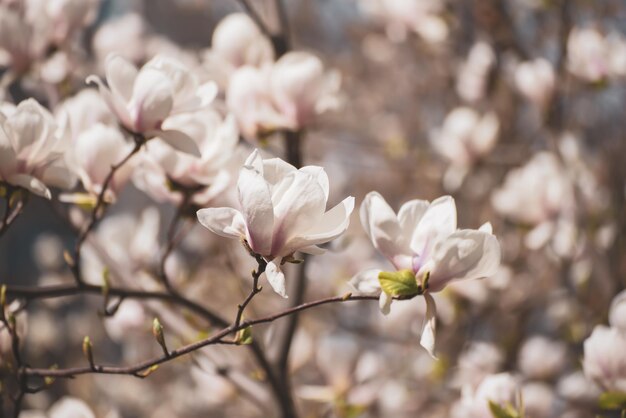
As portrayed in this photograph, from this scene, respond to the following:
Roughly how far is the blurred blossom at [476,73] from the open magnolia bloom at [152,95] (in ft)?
4.80

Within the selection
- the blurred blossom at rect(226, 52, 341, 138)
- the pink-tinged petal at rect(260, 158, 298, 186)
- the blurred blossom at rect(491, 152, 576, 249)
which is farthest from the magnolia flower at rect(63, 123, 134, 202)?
the blurred blossom at rect(491, 152, 576, 249)

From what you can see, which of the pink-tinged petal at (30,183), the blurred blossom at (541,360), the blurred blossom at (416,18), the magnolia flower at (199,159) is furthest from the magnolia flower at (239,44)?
the blurred blossom at (541,360)

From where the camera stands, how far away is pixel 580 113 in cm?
245

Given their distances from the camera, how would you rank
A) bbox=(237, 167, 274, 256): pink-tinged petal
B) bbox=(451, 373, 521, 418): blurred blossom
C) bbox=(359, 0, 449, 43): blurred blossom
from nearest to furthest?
1. bbox=(237, 167, 274, 256): pink-tinged petal
2. bbox=(451, 373, 521, 418): blurred blossom
3. bbox=(359, 0, 449, 43): blurred blossom

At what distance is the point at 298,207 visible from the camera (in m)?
0.62

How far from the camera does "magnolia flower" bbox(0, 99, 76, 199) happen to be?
736 millimetres

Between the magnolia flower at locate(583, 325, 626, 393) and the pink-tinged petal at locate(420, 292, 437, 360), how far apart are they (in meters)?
0.29

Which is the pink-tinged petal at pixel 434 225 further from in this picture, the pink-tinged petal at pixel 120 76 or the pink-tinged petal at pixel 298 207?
the pink-tinged petal at pixel 120 76

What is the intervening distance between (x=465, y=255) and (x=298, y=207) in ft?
0.56

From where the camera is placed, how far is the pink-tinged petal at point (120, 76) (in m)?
0.80

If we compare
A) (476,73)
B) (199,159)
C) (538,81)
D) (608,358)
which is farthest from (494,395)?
(476,73)

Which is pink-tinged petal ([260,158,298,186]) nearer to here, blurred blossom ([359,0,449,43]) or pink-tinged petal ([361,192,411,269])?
pink-tinged petal ([361,192,411,269])

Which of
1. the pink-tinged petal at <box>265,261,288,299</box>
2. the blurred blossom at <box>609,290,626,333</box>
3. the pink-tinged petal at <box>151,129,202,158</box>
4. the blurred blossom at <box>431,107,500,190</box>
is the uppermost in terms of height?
the pink-tinged petal at <box>265,261,288,299</box>

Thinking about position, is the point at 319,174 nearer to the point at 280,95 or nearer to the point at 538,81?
the point at 280,95
